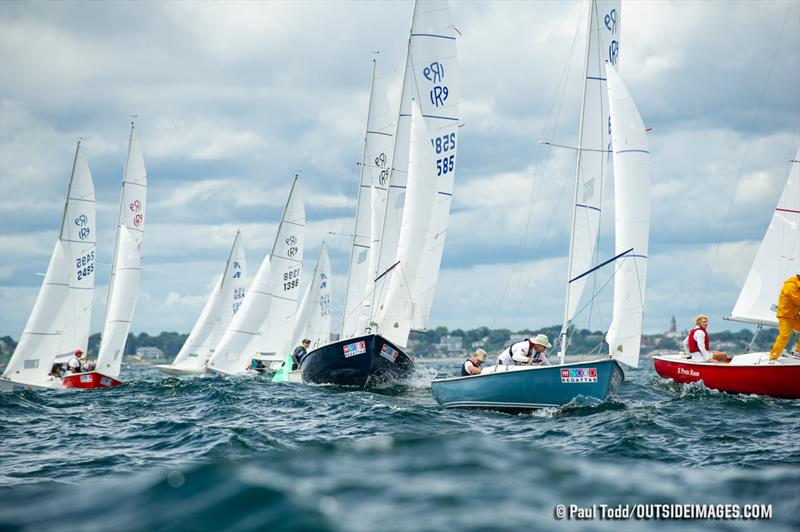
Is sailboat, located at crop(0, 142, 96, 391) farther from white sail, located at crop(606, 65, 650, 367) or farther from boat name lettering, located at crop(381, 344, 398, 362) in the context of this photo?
white sail, located at crop(606, 65, 650, 367)

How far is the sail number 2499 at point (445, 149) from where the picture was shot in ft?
86.8

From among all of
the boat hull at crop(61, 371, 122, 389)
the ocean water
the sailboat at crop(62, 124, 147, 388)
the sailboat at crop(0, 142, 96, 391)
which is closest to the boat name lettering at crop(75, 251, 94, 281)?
the sailboat at crop(0, 142, 96, 391)

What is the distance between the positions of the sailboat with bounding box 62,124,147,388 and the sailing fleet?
2.1 inches

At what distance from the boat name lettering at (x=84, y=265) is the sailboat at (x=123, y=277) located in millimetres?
797

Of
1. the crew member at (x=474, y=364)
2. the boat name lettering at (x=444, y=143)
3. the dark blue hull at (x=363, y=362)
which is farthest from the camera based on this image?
the boat name lettering at (x=444, y=143)

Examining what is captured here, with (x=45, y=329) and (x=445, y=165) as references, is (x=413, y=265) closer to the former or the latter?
(x=445, y=165)

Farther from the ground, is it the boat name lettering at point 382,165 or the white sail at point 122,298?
the boat name lettering at point 382,165

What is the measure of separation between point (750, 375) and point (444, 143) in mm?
11659

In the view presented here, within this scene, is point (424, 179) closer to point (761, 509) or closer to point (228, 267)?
point (761, 509)

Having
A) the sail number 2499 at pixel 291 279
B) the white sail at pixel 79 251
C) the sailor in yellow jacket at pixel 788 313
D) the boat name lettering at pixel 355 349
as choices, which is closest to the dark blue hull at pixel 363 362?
the boat name lettering at pixel 355 349

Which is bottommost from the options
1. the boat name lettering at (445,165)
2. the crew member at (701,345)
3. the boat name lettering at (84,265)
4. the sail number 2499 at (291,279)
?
the crew member at (701,345)

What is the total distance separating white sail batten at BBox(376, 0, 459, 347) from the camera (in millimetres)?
24547

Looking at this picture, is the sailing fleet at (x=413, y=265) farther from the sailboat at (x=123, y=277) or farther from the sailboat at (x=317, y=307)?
the sailboat at (x=317, y=307)

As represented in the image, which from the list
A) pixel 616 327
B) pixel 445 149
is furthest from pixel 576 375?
pixel 445 149
